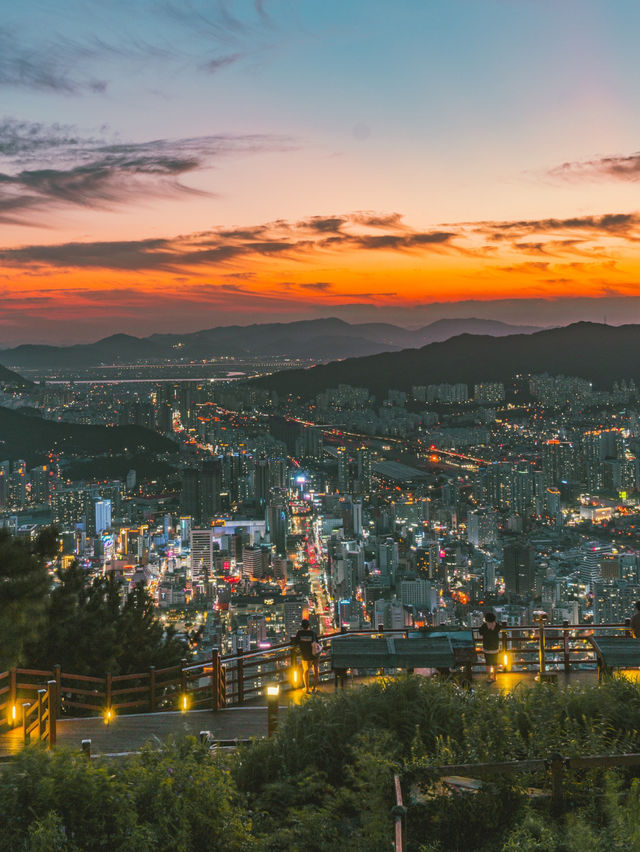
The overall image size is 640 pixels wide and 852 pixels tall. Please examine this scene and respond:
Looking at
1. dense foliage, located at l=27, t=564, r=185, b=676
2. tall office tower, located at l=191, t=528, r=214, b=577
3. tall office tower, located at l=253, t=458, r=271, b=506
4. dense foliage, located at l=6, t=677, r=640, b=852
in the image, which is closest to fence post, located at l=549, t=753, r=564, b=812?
dense foliage, located at l=6, t=677, r=640, b=852

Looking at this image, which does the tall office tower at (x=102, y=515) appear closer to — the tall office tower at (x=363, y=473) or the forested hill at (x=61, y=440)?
the forested hill at (x=61, y=440)

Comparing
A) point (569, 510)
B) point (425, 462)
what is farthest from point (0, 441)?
point (569, 510)

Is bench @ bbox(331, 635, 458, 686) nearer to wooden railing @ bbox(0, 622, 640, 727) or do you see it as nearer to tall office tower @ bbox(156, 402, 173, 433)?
wooden railing @ bbox(0, 622, 640, 727)

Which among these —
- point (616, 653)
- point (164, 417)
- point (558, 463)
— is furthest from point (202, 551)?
point (164, 417)

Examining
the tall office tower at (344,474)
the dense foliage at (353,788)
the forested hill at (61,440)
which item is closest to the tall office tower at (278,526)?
the tall office tower at (344,474)

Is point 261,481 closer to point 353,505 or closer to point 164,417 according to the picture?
point 353,505
